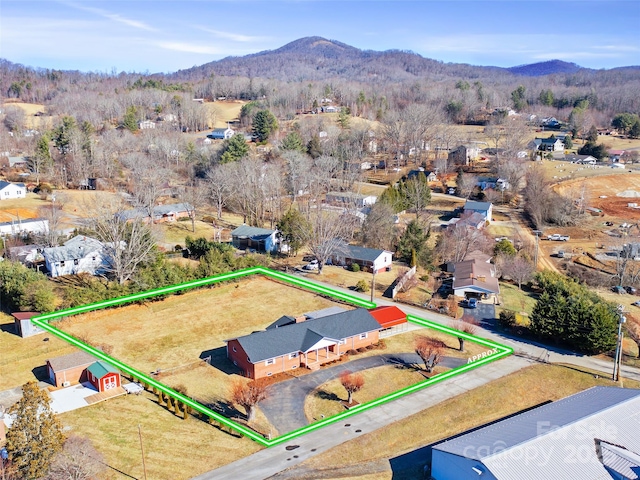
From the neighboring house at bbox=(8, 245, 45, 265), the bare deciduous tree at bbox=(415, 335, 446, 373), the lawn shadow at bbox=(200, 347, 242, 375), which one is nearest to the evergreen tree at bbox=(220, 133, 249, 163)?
the neighboring house at bbox=(8, 245, 45, 265)

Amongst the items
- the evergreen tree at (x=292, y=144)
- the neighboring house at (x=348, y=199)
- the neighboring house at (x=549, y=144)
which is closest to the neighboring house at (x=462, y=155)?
the neighboring house at (x=549, y=144)

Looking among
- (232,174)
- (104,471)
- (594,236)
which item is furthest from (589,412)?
(232,174)

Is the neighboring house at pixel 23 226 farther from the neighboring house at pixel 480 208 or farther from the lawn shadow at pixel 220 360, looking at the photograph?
the neighboring house at pixel 480 208

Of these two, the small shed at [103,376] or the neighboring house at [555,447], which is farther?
the small shed at [103,376]

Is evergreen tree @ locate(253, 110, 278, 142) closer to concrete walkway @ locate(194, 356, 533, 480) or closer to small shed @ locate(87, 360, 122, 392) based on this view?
concrete walkway @ locate(194, 356, 533, 480)

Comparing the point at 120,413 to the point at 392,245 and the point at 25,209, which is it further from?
the point at 25,209

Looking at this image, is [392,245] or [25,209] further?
[25,209]
